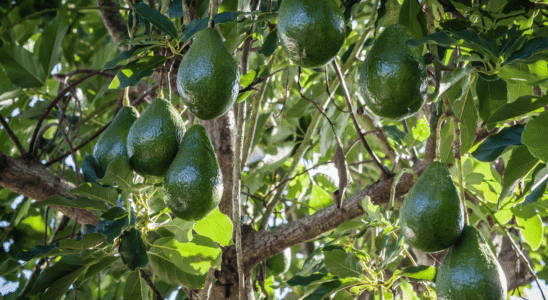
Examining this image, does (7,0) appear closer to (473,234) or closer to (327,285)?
(327,285)

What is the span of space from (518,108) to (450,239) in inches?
11.1

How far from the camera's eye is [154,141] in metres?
0.77

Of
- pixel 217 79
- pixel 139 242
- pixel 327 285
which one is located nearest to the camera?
pixel 217 79

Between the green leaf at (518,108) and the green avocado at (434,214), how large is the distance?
0.49 feet

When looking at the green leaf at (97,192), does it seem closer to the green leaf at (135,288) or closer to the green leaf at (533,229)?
the green leaf at (135,288)

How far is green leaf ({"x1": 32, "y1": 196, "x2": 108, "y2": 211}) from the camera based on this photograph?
847 mm

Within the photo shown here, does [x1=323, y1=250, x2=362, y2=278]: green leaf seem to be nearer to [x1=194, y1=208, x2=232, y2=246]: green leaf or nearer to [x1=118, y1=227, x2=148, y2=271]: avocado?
[x1=194, y1=208, x2=232, y2=246]: green leaf

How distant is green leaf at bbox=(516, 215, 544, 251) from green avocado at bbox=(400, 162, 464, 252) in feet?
2.29

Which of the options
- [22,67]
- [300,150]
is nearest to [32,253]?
[22,67]

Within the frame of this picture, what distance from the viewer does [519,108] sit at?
794 millimetres

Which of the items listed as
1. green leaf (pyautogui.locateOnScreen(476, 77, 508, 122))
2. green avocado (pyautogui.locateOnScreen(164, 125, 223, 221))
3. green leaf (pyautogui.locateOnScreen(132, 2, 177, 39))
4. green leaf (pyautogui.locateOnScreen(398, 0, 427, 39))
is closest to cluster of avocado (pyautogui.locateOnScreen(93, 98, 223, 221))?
green avocado (pyautogui.locateOnScreen(164, 125, 223, 221))

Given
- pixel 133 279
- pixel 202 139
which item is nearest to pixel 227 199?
pixel 133 279

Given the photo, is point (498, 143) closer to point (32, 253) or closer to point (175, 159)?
point (175, 159)

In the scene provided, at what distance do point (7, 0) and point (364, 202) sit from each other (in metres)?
1.96
